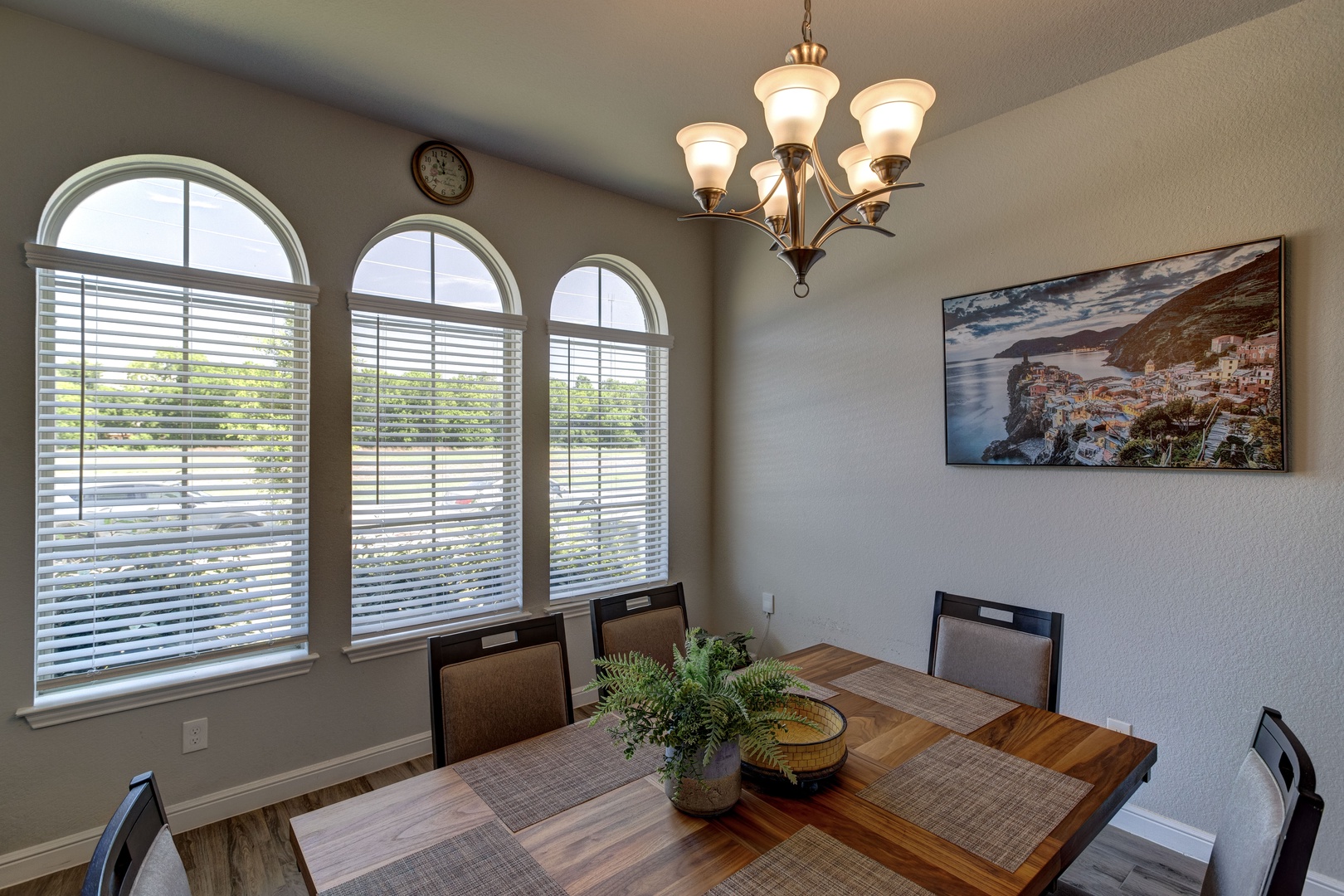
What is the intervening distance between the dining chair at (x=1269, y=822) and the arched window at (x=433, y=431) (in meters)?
2.75

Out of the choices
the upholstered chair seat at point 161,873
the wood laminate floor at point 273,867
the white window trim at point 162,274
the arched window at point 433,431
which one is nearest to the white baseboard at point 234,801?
the wood laminate floor at point 273,867

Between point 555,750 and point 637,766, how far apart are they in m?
0.21

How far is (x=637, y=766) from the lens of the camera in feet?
4.75

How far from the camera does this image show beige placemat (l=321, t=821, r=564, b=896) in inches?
41.6

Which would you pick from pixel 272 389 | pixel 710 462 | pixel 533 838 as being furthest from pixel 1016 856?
pixel 710 462

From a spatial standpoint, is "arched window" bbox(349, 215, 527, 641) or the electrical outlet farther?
"arched window" bbox(349, 215, 527, 641)

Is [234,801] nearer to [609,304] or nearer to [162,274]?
[162,274]

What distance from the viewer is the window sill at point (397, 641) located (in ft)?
9.14

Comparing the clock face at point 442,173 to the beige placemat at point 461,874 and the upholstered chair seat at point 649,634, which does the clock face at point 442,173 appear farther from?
the beige placemat at point 461,874

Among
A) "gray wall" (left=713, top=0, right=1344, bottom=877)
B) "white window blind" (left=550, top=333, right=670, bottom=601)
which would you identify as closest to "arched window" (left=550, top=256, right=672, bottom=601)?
"white window blind" (left=550, top=333, right=670, bottom=601)

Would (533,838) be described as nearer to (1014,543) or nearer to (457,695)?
(457,695)

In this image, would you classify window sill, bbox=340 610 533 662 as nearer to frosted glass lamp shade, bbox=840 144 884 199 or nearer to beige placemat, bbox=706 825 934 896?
beige placemat, bbox=706 825 934 896

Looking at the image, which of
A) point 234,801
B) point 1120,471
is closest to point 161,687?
point 234,801

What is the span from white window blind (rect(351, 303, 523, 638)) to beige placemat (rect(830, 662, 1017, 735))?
188 cm
